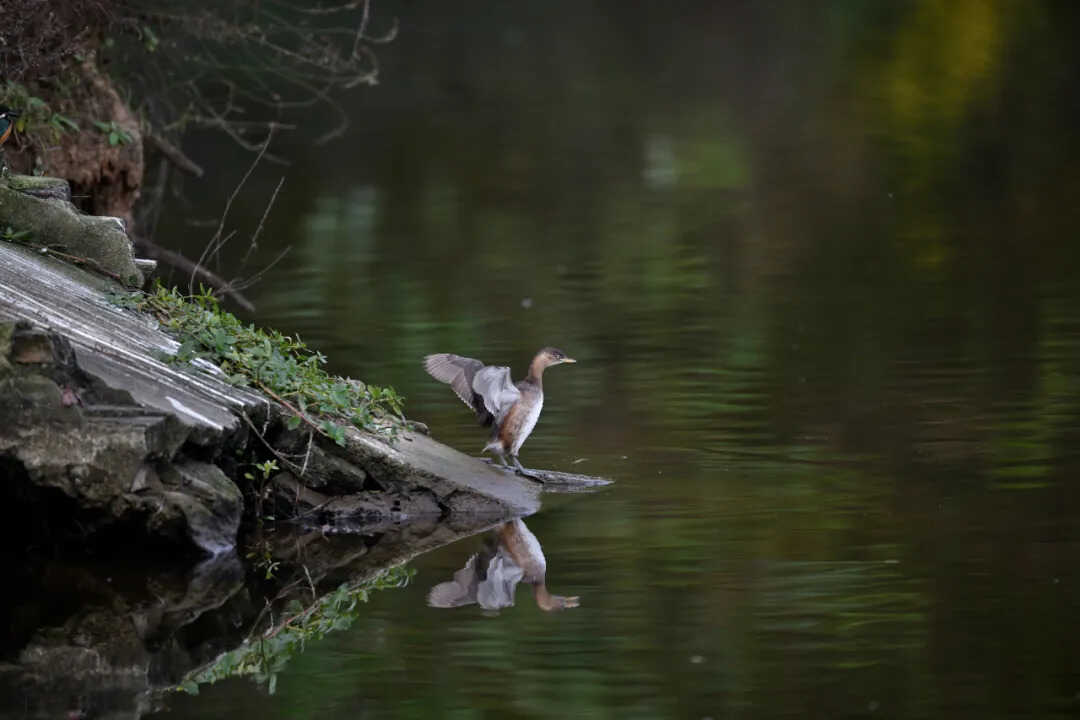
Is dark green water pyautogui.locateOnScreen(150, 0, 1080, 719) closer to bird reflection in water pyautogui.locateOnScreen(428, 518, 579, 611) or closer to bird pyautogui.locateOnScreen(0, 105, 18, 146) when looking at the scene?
bird reflection in water pyautogui.locateOnScreen(428, 518, 579, 611)

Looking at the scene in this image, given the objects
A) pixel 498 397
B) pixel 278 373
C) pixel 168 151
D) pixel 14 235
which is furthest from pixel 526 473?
pixel 168 151

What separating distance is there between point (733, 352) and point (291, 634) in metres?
4.72

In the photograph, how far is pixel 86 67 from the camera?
38.1 feet

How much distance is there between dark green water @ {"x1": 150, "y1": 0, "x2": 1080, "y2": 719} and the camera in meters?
6.21

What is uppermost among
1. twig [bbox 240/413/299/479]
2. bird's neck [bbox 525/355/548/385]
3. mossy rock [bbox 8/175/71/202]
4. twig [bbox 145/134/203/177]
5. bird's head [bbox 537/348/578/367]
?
mossy rock [bbox 8/175/71/202]

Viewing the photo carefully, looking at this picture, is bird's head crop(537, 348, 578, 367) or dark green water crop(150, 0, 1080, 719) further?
bird's head crop(537, 348, 578, 367)

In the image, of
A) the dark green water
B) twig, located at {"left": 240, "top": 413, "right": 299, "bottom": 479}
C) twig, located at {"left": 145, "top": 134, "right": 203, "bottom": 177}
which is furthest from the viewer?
twig, located at {"left": 145, "top": 134, "right": 203, "bottom": 177}

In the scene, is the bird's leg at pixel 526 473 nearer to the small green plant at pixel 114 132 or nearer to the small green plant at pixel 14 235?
the small green plant at pixel 14 235

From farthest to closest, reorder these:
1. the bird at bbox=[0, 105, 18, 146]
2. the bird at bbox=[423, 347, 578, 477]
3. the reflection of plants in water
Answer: the bird at bbox=[0, 105, 18, 146] → the bird at bbox=[423, 347, 578, 477] → the reflection of plants in water

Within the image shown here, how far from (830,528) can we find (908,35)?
21.2 m

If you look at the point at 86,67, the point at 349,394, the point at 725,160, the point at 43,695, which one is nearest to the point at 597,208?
the point at 725,160

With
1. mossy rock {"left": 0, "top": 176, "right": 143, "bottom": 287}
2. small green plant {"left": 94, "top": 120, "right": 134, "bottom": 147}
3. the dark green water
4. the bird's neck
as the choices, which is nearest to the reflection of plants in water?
the dark green water

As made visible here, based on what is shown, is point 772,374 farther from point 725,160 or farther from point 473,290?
point 725,160

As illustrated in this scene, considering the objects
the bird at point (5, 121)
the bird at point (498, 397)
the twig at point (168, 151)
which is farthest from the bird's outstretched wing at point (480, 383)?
the twig at point (168, 151)
